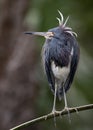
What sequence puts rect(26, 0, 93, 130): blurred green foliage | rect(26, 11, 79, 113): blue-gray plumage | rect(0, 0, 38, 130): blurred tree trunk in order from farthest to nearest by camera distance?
1. rect(26, 0, 93, 130): blurred green foliage
2. rect(0, 0, 38, 130): blurred tree trunk
3. rect(26, 11, 79, 113): blue-gray plumage

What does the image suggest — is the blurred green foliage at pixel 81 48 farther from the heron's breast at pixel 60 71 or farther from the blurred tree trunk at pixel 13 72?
the heron's breast at pixel 60 71

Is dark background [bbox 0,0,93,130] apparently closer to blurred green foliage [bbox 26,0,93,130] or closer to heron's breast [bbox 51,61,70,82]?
blurred green foliage [bbox 26,0,93,130]

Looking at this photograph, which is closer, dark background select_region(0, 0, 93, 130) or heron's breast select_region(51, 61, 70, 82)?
heron's breast select_region(51, 61, 70, 82)

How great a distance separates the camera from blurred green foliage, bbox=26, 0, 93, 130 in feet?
26.6

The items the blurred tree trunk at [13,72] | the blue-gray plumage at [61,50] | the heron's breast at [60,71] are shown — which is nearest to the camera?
the blue-gray plumage at [61,50]

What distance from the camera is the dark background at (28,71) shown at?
7512 millimetres

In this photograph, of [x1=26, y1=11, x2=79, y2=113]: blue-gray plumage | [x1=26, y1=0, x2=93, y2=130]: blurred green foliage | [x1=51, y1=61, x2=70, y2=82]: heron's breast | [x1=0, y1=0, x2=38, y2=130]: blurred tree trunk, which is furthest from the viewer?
[x1=26, y1=0, x2=93, y2=130]: blurred green foliage

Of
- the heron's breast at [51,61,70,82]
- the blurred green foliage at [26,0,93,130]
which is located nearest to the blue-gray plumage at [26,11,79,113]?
the heron's breast at [51,61,70,82]

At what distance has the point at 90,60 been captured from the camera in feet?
27.8

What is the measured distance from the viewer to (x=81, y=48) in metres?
8.43

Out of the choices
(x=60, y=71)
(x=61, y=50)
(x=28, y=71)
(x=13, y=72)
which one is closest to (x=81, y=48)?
(x=28, y=71)

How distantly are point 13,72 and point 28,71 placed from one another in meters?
0.18

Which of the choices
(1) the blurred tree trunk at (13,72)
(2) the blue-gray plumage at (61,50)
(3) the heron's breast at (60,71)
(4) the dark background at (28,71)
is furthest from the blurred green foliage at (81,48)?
(2) the blue-gray plumage at (61,50)

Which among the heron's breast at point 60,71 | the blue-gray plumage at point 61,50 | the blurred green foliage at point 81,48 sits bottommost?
the blurred green foliage at point 81,48
